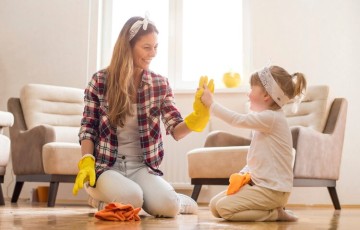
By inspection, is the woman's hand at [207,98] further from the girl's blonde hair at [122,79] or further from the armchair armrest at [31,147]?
the armchair armrest at [31,147]

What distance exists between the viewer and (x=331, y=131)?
3.54 meters

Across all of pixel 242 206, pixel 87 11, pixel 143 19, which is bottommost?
pixel 242 206

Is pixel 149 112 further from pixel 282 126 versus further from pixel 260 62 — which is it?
pixel 260 62

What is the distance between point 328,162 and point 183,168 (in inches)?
48.0

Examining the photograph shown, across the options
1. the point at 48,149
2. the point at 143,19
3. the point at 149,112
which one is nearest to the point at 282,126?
the point at 149,112

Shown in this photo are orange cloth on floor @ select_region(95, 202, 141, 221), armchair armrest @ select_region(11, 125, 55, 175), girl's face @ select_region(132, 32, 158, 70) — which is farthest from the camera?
armchair armrest @ select_region(11, 125, 55, 175)

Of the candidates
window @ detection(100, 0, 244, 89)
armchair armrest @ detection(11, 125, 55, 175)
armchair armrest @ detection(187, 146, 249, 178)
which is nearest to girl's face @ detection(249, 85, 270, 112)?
armchair armrest @ detection(187, 146, 249, 178)

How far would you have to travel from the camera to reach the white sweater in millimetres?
2076

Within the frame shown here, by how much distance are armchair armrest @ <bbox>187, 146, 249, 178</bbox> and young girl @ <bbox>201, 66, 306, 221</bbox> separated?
3.24 feet

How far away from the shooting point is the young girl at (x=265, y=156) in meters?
2.06

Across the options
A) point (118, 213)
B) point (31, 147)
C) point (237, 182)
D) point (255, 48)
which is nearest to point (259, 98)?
point (237, 182)

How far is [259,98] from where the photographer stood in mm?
2162

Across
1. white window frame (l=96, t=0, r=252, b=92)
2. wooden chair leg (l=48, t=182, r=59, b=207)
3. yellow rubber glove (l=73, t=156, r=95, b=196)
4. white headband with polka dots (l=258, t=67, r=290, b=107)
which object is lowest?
wooden chair leg (l=48, t=182, r=59, b=207)

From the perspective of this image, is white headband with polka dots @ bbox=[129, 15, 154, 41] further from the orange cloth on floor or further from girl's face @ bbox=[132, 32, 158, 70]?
the orange cloth on floor
